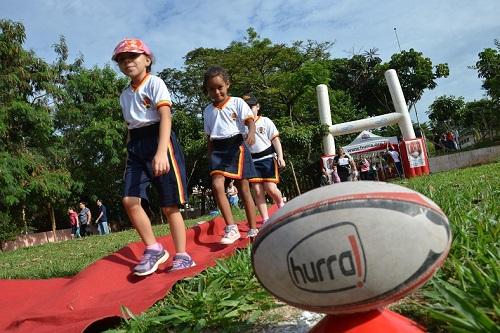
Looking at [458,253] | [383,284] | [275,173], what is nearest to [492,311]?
[383,284]

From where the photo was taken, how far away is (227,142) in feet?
16.0

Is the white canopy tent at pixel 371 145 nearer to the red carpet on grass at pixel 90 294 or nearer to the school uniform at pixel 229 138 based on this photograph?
the school uniform at pixel 229 138

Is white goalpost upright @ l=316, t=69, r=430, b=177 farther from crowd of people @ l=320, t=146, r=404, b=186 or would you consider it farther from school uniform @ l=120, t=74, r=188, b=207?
school uniform @ l=120, t=74, r=188, b=207

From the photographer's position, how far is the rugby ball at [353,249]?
163 centimetres

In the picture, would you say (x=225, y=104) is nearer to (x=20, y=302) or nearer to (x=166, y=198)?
(x=166, y=198)

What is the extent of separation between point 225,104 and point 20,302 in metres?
2.58

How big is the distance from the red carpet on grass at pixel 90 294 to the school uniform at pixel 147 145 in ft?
2.00

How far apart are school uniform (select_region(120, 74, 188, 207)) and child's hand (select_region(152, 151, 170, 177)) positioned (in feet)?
0.83

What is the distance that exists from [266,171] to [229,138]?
1320 mm

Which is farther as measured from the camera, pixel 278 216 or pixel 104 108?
pixel 104 108

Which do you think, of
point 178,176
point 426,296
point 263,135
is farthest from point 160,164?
point 263,135

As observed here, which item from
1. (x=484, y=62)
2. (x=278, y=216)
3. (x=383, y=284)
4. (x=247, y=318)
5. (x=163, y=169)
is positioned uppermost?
(x=484, y=62)

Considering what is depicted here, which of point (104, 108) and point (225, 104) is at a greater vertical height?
point (104, 108)

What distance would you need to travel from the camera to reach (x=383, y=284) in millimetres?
1642
